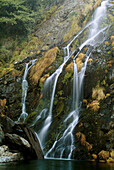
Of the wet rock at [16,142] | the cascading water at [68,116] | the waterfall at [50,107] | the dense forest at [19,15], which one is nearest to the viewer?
the wet rock at [16,142]

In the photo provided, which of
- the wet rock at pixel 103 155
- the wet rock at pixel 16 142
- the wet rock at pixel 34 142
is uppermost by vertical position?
the wet rock at pixel 16 142

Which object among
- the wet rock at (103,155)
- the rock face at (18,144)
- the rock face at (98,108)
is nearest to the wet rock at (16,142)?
the rock face at (18,144)


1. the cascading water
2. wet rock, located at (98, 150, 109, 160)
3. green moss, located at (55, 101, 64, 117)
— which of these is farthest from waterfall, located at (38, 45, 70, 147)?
wet rock, located at (98, 150, 109, 160)

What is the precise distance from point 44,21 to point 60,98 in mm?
13981

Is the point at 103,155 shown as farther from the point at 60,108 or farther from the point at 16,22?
the point at 16,22

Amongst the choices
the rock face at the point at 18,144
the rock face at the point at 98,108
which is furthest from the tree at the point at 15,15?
the rock face at the point at 18,144

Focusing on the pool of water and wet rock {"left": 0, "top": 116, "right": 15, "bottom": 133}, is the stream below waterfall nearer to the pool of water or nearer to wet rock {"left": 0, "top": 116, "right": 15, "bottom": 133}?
wet rock {"left": 0, "top": 116, "right": 15, "bottom": 133}

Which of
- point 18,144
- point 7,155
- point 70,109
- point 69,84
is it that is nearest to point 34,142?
point 18,144

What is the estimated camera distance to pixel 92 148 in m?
9.41

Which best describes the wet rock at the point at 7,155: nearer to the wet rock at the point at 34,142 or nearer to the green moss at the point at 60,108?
the wet rock at the point at 34,142

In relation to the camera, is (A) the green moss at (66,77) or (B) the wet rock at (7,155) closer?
(B) the wet rock at (7,155)

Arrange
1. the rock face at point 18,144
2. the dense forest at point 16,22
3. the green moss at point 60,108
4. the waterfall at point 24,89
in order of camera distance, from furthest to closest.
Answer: the dense forest at point 16,22 < the waterfall at point 24,89 < the green moss at point 60,108 < the rock face at point 18,144

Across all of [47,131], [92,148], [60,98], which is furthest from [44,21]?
[92,148]

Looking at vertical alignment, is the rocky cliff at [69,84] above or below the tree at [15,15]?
below
